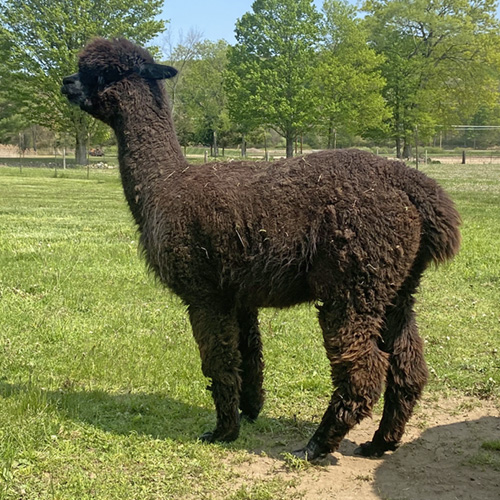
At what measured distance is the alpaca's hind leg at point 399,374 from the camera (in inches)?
164

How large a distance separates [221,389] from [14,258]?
Result: 22.7ft

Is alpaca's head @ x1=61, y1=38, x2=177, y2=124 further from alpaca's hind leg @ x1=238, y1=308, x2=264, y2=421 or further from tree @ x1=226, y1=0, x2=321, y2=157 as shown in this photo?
tree @ x1=226, y1=0, x2=321, y2=157

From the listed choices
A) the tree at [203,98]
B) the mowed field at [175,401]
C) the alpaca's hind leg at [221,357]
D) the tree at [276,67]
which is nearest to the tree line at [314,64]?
the tree at [276,67]

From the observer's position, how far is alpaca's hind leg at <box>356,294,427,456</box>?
4.16 metres

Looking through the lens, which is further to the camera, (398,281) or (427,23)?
(427,23)

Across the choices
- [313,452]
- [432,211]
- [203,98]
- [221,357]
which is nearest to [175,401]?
[221,357]

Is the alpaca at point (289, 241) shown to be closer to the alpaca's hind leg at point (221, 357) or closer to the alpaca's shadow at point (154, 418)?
the alpaca's hind leg at point (221, 357)

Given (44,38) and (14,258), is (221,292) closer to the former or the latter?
(14,258)

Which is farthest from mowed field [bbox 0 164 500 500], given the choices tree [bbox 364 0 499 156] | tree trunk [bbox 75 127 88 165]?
tree [bbox 364 0 499 156]

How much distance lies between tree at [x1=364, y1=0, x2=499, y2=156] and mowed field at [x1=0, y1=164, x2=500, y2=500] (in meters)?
48.7

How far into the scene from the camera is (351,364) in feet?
12.6

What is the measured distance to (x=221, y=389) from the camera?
4.28 metres

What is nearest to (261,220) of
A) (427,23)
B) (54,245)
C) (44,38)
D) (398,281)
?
(398,281)

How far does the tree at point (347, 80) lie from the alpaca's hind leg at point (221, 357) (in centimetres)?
4230
